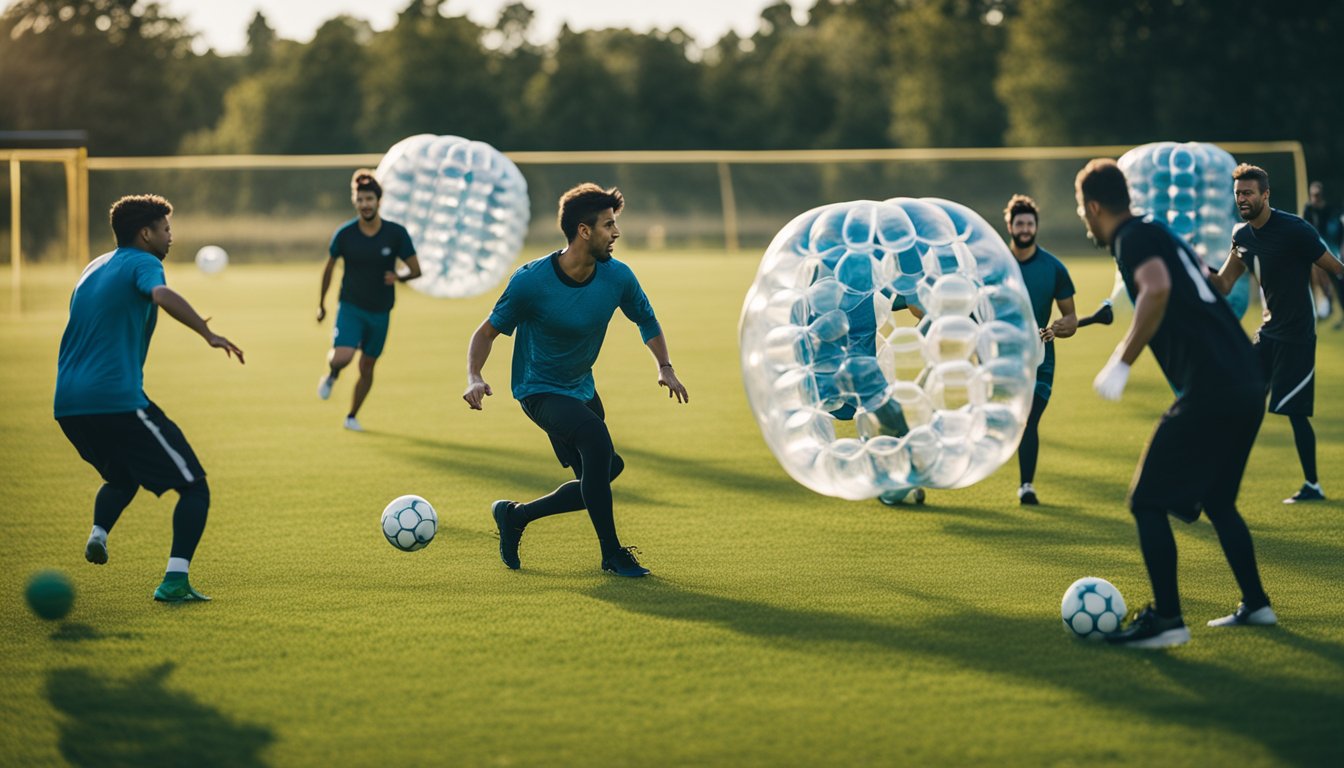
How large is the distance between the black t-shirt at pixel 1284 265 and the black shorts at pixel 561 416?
177 inches

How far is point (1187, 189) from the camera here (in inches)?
615

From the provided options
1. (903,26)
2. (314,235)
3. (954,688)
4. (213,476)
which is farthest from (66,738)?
(903,26)

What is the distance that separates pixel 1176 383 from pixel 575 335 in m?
3.00

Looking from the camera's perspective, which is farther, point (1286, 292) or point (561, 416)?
point (1286, 292)

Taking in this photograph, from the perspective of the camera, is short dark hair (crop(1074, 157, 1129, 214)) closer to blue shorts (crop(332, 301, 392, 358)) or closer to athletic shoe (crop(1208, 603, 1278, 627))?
athletic shoe (crop(1208, 603, 1278, 627))

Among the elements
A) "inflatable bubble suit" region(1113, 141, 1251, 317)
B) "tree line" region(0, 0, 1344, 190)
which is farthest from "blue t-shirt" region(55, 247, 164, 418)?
"tree line" region(0, 0, 1344, 190)

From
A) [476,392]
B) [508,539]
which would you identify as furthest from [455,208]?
[476,392]

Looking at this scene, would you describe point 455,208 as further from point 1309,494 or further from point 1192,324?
point 1192,324

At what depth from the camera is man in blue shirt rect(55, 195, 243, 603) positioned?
6.96 metres

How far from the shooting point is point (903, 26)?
6838cm

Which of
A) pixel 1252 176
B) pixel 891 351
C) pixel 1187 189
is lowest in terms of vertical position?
pixel 891 351

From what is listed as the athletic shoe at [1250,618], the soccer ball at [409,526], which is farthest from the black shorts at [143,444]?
the athletic shoe at [1250,618]

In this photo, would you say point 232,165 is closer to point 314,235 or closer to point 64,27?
point 314,235

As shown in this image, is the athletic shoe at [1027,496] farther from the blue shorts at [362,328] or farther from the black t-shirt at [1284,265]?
the blue shorts at [362,328]
